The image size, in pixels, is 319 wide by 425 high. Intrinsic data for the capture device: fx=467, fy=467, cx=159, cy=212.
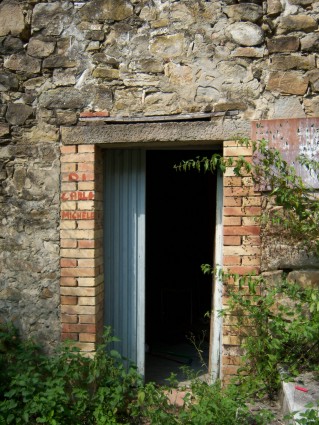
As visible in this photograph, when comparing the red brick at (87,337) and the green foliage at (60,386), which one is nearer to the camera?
the green foliage at (60,386)

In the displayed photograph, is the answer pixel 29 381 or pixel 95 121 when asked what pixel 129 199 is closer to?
pixel 95 121

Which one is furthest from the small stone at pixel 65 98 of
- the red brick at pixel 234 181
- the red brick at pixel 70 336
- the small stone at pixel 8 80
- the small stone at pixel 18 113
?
the red brick at pixel 70 336

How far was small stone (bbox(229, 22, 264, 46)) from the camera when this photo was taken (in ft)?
13.0

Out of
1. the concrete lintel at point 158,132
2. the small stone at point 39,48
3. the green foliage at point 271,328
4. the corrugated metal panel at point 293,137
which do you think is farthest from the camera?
the small stone at point 39,48

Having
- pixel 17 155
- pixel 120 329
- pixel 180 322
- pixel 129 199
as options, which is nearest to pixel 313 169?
pixel 129 199

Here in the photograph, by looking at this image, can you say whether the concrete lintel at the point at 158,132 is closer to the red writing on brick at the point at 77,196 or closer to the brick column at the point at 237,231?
the brick column at the point at 237,231

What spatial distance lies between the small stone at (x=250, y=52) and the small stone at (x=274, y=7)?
12.1 inches

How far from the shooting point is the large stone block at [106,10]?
4117 millimetres

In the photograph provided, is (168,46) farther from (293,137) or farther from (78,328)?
(78,328)

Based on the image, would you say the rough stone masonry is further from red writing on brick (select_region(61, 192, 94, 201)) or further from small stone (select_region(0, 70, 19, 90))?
red writing on brick (select_region(61, 192, 94, 201))

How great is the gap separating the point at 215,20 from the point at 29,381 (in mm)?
3320

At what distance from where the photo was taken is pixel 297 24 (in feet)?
12.9

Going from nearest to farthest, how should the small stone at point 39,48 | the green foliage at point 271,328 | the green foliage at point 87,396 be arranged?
1. the green foliage at point 87,396
2. the green foliage at point 271,328
3. the small stone at point 39,48

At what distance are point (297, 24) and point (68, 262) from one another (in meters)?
2.84
